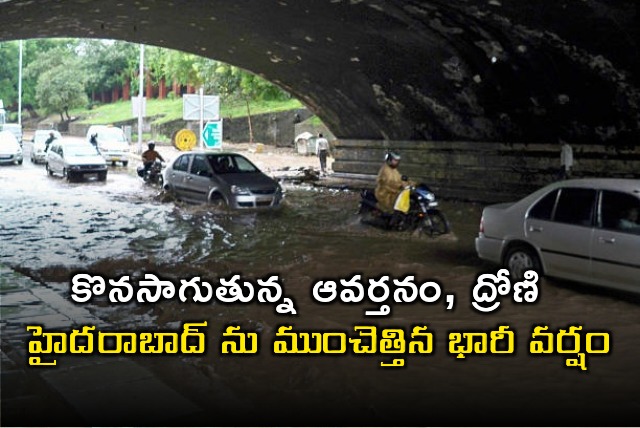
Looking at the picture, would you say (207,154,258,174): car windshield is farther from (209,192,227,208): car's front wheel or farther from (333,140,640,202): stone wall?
(333,140,640,202): stone wall

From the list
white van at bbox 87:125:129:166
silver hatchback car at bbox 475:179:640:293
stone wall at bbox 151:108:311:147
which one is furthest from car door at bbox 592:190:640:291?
stone wall at bbox 151:108:311:147

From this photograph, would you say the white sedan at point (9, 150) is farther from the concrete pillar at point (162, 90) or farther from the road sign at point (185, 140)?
the concrete pillar at point (162, 90)

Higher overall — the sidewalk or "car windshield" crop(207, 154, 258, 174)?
"car windshield" crop(207, 154, 258, 174)

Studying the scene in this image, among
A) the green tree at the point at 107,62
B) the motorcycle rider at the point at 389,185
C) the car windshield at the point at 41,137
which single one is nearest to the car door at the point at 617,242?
the motorcycle rider at the point at 389,185

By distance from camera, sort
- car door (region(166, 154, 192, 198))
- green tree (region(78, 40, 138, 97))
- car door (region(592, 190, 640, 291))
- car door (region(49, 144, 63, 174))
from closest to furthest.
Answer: car door (region(592, 190, 640, 291)) < car door (region(166, 154, 192, 198)) < car door (region(49, 144, 63, 174)) < green tree (region(78, 40, 138, 97))

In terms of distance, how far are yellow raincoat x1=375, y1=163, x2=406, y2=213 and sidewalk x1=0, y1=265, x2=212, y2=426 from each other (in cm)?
860

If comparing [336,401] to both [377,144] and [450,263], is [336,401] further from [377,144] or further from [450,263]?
[377,144]

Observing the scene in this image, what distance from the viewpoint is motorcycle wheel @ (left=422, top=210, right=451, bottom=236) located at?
45.3ft

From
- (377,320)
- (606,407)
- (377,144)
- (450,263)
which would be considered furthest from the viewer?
(377,144)

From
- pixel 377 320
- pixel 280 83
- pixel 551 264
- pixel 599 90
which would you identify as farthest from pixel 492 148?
pixel 377 320

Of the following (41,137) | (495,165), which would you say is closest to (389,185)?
(495,165)

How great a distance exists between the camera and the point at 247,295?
9.15m

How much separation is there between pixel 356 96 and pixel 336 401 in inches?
779

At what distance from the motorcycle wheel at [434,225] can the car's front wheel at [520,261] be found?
4147 millimetres
